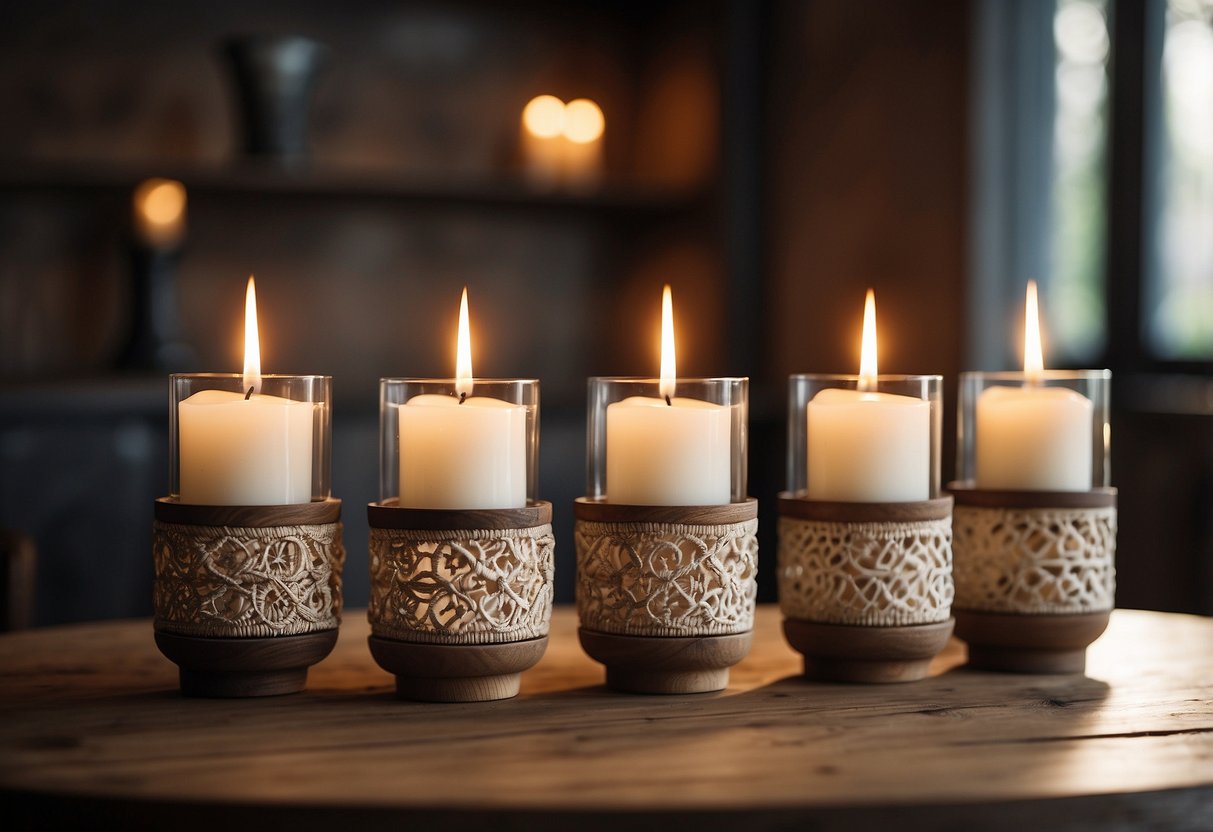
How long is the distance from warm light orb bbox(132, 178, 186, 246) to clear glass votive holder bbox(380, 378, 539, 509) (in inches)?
71.1

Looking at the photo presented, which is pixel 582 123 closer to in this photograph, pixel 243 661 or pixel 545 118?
pixel 545 118

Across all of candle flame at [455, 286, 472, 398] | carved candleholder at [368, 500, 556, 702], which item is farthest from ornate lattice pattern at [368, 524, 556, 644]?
candle flame at [455, 286, 472, 398]

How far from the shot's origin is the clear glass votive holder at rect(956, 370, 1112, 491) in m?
1.06

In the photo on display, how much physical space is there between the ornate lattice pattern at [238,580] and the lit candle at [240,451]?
26 millimetres

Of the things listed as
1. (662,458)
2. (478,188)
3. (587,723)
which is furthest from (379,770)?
(478,188)

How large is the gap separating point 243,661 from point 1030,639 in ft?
1.97

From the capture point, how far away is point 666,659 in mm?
930

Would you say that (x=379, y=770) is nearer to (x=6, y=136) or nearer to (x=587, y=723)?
(x=587, y=723)

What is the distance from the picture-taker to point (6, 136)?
2578mm

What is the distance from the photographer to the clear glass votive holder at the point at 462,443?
2.99 feet

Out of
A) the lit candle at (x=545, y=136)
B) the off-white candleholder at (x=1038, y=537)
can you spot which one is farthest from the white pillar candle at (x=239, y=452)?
the lit candle at (x=545, y=136)

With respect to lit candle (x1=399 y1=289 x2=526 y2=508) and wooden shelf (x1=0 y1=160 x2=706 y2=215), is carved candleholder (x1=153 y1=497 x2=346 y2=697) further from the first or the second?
wooden shelf (x1=0 y1=160 x2=706 y2=215)

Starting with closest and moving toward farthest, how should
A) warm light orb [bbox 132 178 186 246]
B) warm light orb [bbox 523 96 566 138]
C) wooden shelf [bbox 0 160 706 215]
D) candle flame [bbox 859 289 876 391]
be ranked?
1. candle flame [bbox 859 289 876 391]
2. wooden shelf [bbox 0 160 706 215]
3. warm light orb [bbox 132 178 186 246]
4. warm light orb [bbox 523 96 566 138]

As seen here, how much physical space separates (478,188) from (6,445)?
105 cm
